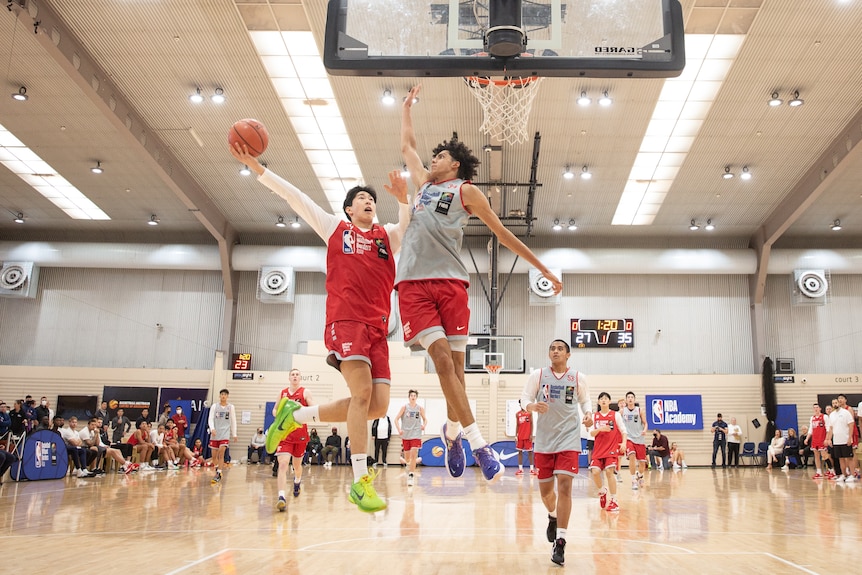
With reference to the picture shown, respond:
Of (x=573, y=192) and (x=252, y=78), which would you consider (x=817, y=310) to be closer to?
(x=573, y=192)

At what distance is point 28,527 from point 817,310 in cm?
2617

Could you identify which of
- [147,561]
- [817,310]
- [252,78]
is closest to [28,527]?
[147,561]

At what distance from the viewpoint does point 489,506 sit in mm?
10781

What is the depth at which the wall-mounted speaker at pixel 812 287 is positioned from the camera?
80.4ft

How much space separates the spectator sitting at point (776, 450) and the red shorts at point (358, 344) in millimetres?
21608

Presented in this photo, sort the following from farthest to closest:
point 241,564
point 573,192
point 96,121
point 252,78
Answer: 1. point 573,192
2. point 96,121
3. point 252,78
4. point 241,564

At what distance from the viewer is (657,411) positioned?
79.5ft

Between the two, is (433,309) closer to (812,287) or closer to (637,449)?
(637,449)

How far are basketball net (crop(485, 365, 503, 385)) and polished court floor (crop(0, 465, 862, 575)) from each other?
10190 mm

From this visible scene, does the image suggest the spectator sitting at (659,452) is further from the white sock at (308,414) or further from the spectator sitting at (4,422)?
the white sock at (308,414)

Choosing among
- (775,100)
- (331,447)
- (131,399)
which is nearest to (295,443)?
(331,447)

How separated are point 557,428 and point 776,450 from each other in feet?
63.8

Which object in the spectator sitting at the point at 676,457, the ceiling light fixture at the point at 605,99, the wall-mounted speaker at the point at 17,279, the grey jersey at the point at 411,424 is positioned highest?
the ceiling light fixture at the point at 605,99

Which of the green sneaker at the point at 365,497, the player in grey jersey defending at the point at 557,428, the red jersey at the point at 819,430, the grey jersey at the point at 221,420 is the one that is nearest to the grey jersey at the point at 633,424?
the player in grey jersey defending at the point at 557,428
